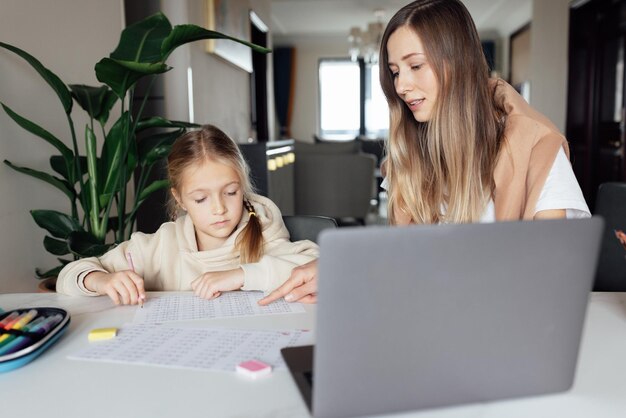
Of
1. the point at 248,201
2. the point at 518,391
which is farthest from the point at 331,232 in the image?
the point at 248,201

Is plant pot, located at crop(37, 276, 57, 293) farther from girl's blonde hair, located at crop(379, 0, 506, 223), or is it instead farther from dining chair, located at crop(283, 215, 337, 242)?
girl's blonde hair, located at crop(379, 0, 506, 223)

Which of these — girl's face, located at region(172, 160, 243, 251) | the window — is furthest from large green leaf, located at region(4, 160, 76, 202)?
the window

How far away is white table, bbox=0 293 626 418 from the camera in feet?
1.98

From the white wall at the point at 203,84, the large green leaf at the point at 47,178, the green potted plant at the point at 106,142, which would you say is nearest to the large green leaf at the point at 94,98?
the green potted plant at the point at 106,142

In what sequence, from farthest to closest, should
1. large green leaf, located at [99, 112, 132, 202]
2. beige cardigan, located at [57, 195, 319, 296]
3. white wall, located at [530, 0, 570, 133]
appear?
white wall, located at [530, 0, 570, 133] → large green leaf, located at [99, 112, 132, 202] → beige cardigan, located at [57, 195, 319, 296]

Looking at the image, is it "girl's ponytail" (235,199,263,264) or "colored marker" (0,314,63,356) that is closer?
"colored marker" (0,314,63,356)

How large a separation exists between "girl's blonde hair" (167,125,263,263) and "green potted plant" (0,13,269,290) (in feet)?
0.82

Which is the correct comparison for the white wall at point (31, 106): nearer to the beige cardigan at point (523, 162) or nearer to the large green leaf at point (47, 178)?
the large green leaf at point (47, 178)

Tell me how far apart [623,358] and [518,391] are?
9.3 inches

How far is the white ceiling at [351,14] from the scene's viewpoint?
745cm

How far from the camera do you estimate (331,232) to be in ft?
1.56

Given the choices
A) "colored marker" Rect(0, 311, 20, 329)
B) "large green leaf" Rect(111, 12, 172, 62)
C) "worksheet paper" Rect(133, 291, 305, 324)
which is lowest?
"worksheet paper" Rect(133, 291, 305, 324)

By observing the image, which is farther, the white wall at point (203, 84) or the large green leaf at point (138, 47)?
the white wall at point (203, 84)

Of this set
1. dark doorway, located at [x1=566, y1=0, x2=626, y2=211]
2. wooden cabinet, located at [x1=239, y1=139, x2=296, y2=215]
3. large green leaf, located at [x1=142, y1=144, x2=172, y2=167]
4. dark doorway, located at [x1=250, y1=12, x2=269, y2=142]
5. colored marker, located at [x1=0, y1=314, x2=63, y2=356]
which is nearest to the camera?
colored marker, located at [x1=0, y1=314, x2=63, y2=356]
